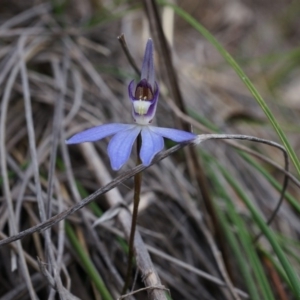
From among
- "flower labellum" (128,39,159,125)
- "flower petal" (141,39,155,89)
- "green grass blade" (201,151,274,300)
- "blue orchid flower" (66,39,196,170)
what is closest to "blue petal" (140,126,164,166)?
"blue orchid flower" (66,39,196,170)

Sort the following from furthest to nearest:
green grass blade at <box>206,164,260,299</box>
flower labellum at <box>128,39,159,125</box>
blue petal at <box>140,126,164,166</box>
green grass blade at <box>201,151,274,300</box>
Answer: green grass blade at <box>206,164,260,299</box> < green grass blade at <box>201,151,274,300</box> < flower labellum at <box>128,39,159,125</box> < blue petal at <box>140,126,164,166</box>

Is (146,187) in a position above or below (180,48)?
below

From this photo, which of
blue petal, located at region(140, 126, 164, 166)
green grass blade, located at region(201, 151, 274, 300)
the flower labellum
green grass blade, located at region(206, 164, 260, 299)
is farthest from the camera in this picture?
green grass blade, located at region(206, 164, 260, 299)

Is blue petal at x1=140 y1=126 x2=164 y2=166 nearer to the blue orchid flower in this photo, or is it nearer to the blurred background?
the blue orchid flower

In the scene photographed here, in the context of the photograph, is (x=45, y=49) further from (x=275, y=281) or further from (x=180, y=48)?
(x=275, y=281)

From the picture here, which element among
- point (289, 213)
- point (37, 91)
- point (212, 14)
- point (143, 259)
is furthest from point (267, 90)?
point (143, 259)

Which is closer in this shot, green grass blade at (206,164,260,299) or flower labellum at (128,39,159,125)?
flower labellum at (128,39,159,125)

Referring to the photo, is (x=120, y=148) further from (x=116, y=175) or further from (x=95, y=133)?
(x=116, y=175)

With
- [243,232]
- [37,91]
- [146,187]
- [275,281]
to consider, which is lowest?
[275,281]
